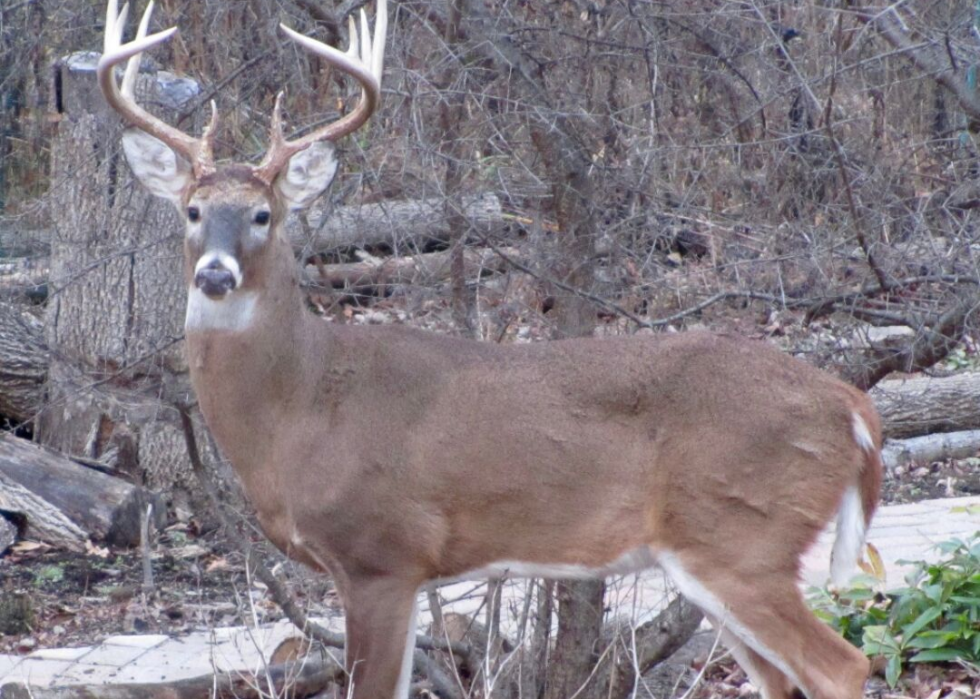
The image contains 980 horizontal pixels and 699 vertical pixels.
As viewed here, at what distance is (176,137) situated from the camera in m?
5.12

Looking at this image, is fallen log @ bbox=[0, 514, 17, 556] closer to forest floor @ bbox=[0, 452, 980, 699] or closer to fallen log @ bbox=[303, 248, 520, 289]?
forest floor @ bbox=[0, 452, 980, 699]

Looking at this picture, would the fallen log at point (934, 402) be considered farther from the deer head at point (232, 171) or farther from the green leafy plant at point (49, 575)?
the green leafy plant at point (49, 575)

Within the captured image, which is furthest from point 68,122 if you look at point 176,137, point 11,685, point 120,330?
point 11,685

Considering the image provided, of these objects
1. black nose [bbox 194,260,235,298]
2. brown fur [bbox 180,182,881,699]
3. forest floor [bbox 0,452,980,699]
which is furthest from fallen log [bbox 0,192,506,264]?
forest floor [bbox 0,452,980,699]

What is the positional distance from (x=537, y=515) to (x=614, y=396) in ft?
1.46

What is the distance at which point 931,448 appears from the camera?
926cm

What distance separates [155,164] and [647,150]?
5.54 ft

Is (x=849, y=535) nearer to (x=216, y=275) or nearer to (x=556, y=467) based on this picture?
(x=556, y=467)

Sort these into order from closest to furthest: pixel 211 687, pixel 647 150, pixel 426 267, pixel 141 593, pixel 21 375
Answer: pixel 647 150, pixel 211 687, pixel 426 267, pixel 141 593, pixel 21 375

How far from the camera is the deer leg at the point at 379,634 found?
4.89m

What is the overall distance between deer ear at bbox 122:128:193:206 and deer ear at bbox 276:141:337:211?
0.32 meters

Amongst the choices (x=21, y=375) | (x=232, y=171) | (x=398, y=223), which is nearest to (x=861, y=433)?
(x=398, y=223)

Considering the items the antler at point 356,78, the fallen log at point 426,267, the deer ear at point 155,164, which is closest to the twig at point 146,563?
the fallen log at point 426,267

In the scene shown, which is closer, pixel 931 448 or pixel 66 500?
pixel 66 500
